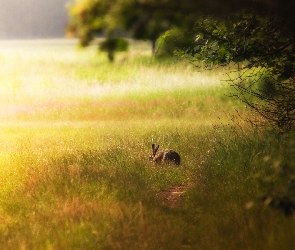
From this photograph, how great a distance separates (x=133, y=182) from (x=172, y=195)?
0.66 meters

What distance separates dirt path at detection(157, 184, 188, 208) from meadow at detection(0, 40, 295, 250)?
25mm

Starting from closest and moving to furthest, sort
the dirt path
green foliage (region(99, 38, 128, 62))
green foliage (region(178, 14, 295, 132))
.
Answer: green foliage (region(99, 38, 128, 62)) < the dirt path < green foliage (region(178, 14, 295, 132))

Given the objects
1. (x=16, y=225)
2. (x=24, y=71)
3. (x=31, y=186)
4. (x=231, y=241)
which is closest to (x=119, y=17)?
(x=231, y=241)

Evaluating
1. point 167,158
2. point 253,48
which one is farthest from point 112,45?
point 167,158

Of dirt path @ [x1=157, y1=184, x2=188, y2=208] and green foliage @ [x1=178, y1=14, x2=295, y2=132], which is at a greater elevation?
green foliage @ [x1=178, y1=14, x2=295, y2=132]

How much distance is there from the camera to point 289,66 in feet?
28.0

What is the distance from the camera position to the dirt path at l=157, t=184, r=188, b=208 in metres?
7.76

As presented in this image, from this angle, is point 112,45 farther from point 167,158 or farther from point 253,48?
point 167,158

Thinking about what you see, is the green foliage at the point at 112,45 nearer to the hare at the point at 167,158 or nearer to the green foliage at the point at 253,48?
the green foliage at the point at 253,48

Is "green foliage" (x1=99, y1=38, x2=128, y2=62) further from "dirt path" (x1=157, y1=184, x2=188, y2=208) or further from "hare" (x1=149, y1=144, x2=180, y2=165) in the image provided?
"hare" (x1=149, y1=144, x2=180, y2=165)

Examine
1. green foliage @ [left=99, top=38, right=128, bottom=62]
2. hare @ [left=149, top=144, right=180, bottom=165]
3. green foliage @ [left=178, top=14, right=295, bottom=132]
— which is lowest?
hare @ [left=149, top=144, right=180, bottom=165]

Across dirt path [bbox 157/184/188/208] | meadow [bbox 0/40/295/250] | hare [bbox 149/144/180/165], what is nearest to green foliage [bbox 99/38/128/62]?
meadow [bbox 0/40/295/250]

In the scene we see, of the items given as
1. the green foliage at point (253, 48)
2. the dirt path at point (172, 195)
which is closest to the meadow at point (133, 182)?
the dirt path at point (172, 195)

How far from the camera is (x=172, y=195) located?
8.30m
